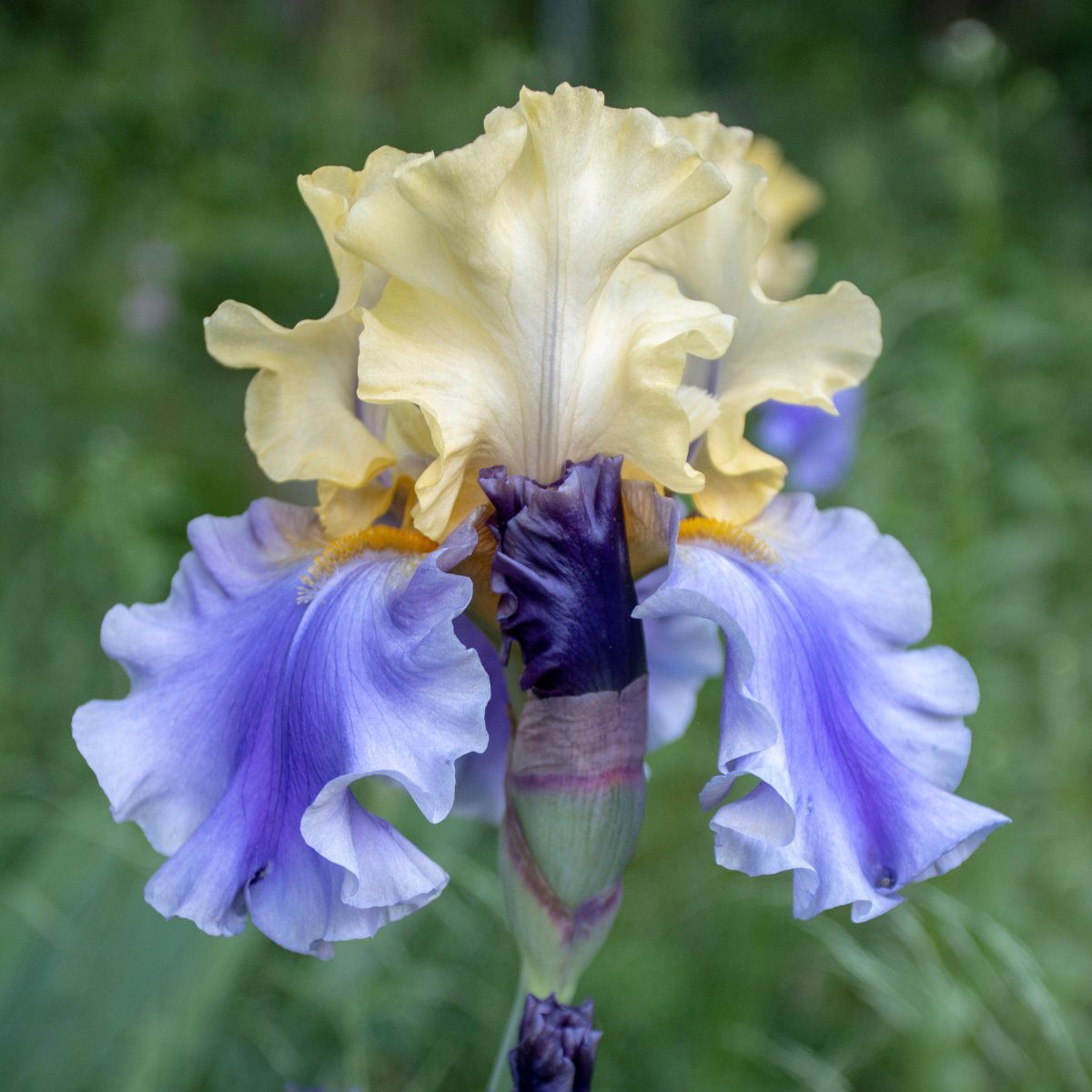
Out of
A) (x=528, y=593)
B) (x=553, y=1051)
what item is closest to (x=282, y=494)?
(x=528, y=593)

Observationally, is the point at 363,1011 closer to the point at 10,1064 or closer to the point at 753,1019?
the point at 10,1064

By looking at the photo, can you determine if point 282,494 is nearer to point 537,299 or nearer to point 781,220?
point 781,220

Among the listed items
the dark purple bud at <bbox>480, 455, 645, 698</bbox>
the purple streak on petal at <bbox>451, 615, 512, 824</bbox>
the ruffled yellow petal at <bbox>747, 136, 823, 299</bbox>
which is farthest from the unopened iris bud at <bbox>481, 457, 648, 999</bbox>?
the ruffled yellow petal at <bbox>747, 136, 823, 299</bbox>

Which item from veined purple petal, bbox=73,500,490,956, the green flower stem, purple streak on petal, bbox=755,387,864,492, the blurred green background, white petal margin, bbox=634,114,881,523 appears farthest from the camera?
purple streak on petal, bbox=755,387,864,492

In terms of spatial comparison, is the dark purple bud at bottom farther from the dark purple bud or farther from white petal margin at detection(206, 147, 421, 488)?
white petal margin at detection(206, 147, 421, 488)

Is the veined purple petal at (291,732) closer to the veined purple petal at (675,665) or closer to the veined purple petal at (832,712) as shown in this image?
the veined purple petal at (832,712)

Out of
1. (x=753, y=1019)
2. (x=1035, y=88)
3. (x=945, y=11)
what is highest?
(x=945, y=11)

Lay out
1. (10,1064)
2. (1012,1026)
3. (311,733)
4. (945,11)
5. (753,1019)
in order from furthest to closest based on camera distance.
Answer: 1. (945,11)
2. (1012,1026)
3. (753,1019)
4. (10,1064)
5. (311,733)

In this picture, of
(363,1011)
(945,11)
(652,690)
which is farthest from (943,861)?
(945,11)
